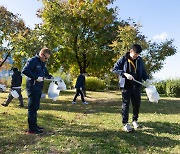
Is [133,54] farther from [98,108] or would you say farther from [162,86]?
[162,86]

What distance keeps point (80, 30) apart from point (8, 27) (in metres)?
5.09

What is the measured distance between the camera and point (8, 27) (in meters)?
19.6

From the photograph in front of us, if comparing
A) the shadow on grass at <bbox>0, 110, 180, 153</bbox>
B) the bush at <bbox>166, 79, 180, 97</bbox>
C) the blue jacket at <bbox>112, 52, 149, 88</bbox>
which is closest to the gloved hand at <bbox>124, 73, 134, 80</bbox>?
the blue jacket at <bbox>112, 52, 149, 88</bbox>

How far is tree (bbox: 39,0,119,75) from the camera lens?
21406mm

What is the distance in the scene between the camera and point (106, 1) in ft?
72.5

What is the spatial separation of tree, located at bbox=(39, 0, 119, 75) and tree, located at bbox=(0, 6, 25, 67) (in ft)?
5.57

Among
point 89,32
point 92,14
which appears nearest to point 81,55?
point 89,32

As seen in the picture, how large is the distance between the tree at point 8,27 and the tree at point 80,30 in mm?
1697

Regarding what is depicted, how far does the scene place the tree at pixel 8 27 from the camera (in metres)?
19.5

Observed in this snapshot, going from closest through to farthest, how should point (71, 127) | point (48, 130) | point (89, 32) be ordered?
1. point (48, 130)
2. point (71, 127)
3. point (89, 32)

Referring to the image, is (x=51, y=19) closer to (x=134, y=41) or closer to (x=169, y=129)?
(x=134, y=41)

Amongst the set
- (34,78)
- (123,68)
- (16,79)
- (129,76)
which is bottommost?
(34,78)

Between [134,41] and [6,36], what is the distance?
8392 millimetres

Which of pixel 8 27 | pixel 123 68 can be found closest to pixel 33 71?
pixel 123 68
